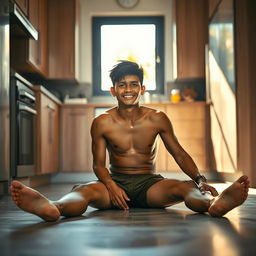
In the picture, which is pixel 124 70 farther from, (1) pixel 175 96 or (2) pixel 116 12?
(2) pixel 116 12

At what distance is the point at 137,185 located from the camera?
7.54ft

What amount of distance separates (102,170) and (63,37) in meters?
3.94

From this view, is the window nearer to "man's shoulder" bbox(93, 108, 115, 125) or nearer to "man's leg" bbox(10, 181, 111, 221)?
"man's shoulder" bbox(93, 108, 115, 125)

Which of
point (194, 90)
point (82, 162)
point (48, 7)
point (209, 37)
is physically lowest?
point (82, 162)

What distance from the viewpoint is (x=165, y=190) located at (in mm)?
2236

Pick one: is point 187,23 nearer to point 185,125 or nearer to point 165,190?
point 185,125

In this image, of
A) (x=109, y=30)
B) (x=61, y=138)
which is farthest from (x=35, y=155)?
(x=109, y=30)

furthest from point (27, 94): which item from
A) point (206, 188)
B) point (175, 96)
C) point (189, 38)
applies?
point (189, 38)

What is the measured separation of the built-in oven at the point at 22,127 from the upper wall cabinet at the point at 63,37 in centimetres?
151

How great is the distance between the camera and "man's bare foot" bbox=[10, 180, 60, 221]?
5.76ft

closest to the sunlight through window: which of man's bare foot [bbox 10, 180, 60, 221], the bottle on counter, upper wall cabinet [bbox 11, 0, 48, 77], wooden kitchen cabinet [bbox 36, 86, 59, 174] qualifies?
the bottle on counter

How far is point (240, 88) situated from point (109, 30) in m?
2.61

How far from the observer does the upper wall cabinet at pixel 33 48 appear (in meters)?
4.68

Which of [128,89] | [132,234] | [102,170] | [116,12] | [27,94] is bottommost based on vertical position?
[132,234]
